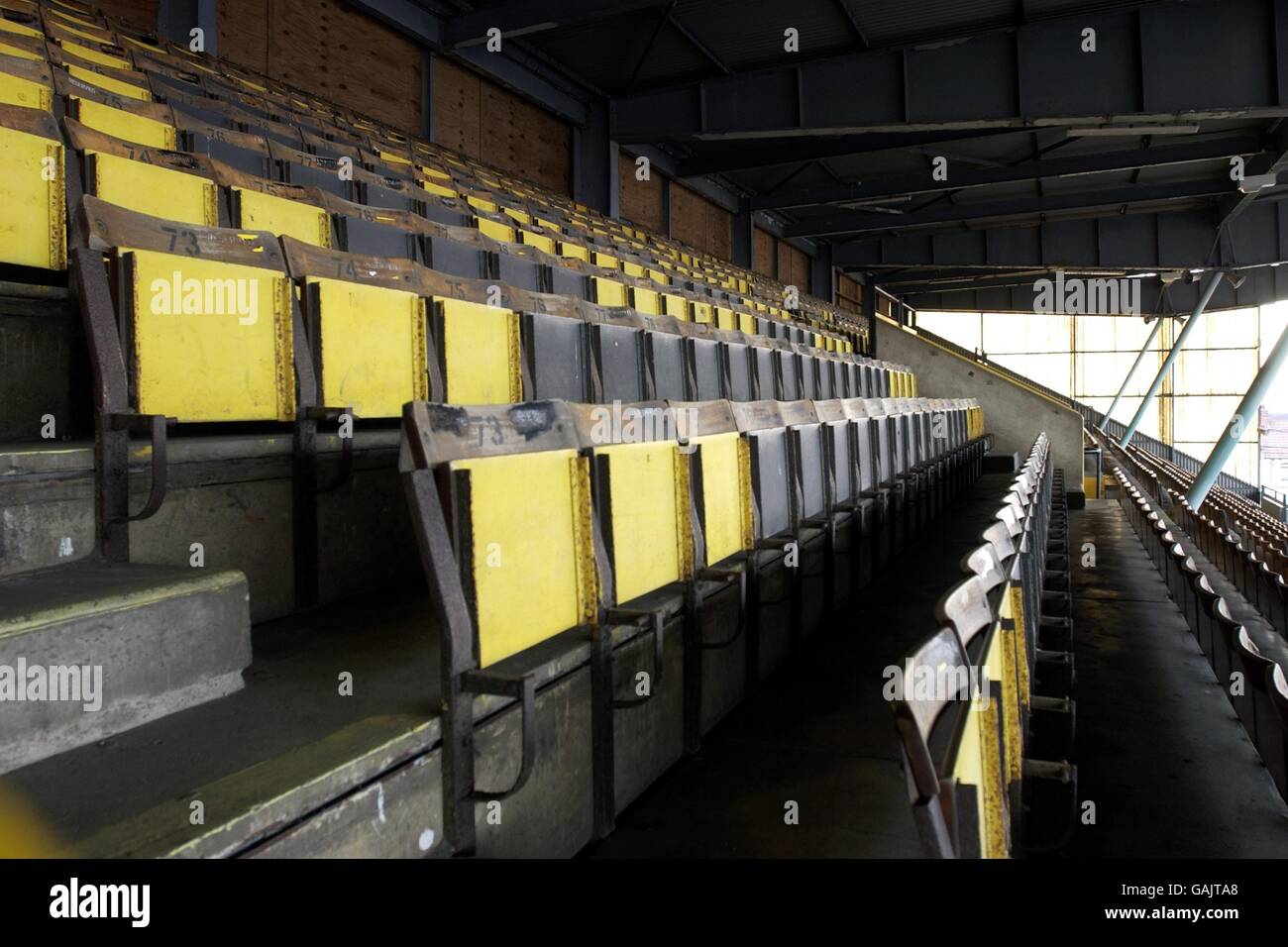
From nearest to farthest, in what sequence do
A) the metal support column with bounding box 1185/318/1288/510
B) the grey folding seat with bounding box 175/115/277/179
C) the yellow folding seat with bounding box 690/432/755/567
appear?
the yellow folding seat with bounding box 690/432/755/567
the grey folding seat with bounding box 175/115/277/179
the metal support column with bounding box 1185/318/1288/510

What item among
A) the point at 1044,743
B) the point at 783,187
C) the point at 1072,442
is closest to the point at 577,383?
the point at 1044,743

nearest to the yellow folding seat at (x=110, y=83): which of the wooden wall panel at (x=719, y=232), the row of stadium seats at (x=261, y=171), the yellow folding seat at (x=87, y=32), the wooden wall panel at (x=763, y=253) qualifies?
the row of stadium seats at (x=261, y=171)

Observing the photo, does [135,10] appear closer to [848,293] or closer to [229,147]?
[229,147]

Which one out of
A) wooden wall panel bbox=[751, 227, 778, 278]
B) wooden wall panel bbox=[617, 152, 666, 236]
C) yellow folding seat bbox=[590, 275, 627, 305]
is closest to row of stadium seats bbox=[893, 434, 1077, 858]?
yellow folding seat bbox=[590, 275, 627, 305]

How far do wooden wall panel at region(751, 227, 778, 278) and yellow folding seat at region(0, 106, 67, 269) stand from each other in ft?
23.9

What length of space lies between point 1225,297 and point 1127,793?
11220 mm

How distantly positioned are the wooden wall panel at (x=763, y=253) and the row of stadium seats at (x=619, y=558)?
680 centimetres

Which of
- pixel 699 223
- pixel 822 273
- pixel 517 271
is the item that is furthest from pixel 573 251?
pixel 822 273

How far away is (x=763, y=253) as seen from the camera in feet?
27.7

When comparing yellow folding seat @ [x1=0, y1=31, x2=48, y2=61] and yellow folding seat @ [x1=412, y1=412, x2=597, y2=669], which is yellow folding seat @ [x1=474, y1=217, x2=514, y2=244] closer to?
yellow folding seat @ [x1=0, y1=31, x2=48, y2=61]

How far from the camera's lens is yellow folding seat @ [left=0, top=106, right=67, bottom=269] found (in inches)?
41.3

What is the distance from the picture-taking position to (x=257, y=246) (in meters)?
1.11

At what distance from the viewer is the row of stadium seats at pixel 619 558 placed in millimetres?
729
